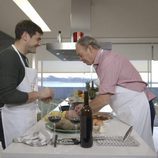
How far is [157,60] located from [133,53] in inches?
25.1

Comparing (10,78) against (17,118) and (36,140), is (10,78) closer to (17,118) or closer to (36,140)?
(17,118)

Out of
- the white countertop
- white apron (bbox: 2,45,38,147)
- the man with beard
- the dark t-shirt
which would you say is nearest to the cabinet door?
the man with beard

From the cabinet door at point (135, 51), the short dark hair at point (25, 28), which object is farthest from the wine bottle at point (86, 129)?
the cabinet door at point (135, 51)

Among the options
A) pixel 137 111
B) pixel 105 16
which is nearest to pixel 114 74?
pixel 137 111

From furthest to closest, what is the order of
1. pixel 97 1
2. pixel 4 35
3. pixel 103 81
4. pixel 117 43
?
1. pixel 117 43
2. pixel 4 35
3. pixel 97 1
4. pixel 103 81

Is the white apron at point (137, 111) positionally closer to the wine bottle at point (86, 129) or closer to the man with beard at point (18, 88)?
the man with beard at point (18, 88)

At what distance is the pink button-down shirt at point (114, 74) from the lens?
1.87m

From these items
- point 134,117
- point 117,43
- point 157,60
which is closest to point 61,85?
point 117,43

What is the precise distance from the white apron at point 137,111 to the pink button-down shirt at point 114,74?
0.16 ft

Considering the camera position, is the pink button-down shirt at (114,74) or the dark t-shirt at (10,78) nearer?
the dark t-shirt at (10,78)

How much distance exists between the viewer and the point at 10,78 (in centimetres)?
177

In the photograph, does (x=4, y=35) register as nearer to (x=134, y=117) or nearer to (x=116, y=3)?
(x=116, y=3)

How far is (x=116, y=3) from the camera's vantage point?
13.1ft

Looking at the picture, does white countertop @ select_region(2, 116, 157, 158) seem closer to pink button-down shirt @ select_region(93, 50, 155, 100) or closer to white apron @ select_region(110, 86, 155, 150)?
pink button-down shirt @ select_region(93, 50, 155, 100)
